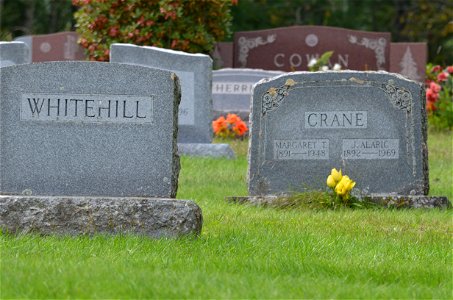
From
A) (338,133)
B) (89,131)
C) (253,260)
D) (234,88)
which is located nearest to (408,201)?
(338,133)

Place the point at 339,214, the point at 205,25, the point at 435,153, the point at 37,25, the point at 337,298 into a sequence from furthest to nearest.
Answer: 1. the point at 37,25
2. the point at 205,25
3. the point at 435,153
4. the point at 339,214
5. the point at 337,298

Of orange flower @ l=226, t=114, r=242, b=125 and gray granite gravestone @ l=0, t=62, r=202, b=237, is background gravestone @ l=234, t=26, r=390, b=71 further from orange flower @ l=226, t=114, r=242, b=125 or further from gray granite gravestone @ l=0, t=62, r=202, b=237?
gray granite gravestone @ l=0, t=62, r=202, b=237

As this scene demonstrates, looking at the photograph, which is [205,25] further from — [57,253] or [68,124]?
[57,253]

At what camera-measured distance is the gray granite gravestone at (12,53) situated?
11633mm

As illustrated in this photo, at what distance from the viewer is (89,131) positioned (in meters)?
6.96

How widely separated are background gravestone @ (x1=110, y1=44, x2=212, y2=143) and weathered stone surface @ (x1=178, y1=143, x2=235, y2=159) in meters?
0.33

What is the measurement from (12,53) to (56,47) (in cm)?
1051

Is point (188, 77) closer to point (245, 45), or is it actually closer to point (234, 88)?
point (234, 88)

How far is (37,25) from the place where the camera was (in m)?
33.8

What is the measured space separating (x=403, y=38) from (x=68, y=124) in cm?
2940

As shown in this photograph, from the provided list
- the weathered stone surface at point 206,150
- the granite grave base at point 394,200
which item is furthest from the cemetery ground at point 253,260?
the weathered stone surface at point 206,150

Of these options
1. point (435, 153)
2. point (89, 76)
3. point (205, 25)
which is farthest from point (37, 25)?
point (89, 76)

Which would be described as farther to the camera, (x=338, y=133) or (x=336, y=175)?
(x=338, y=133)

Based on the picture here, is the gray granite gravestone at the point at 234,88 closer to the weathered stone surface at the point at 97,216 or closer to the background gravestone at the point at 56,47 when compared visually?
the background gravestone at the point at 56,47
